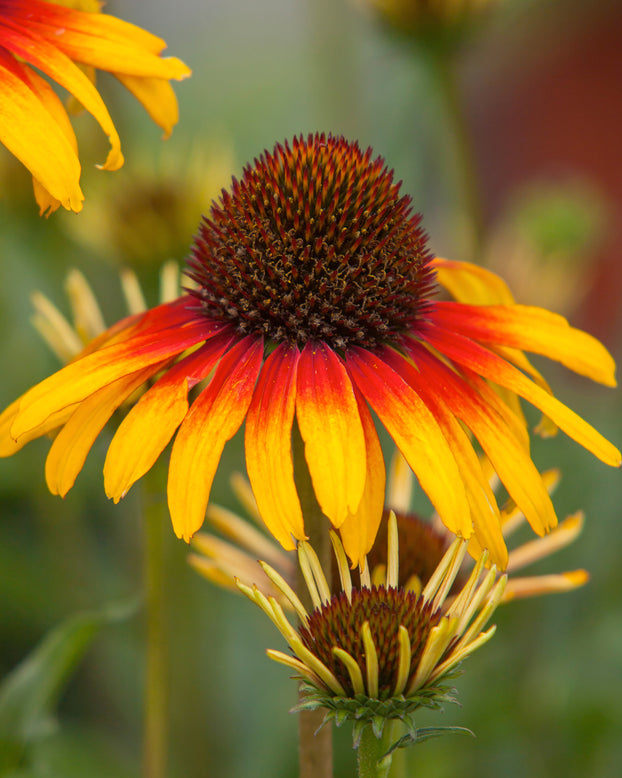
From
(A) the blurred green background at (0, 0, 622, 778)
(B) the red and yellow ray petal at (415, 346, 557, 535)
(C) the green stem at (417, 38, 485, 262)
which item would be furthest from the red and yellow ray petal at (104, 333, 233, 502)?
(C) the green stem at (417, 38, 485, 262)

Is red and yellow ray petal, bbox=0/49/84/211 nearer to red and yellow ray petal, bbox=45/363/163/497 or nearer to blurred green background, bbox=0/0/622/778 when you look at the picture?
red and yellow ray petal, bbox=45/363/163/497

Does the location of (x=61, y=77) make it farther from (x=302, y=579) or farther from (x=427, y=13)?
(x=427, y=13)

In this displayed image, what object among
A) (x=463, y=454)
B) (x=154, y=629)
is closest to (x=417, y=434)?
(x=463, y=454)

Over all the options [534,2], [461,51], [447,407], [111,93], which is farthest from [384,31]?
[447,407]

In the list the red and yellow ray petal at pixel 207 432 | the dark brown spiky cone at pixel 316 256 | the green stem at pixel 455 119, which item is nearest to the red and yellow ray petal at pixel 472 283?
the dark brown spiky cone at pixel 316 256

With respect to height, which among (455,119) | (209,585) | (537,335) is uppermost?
(455,119)

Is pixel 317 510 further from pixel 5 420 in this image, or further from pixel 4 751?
pixel 4 751
